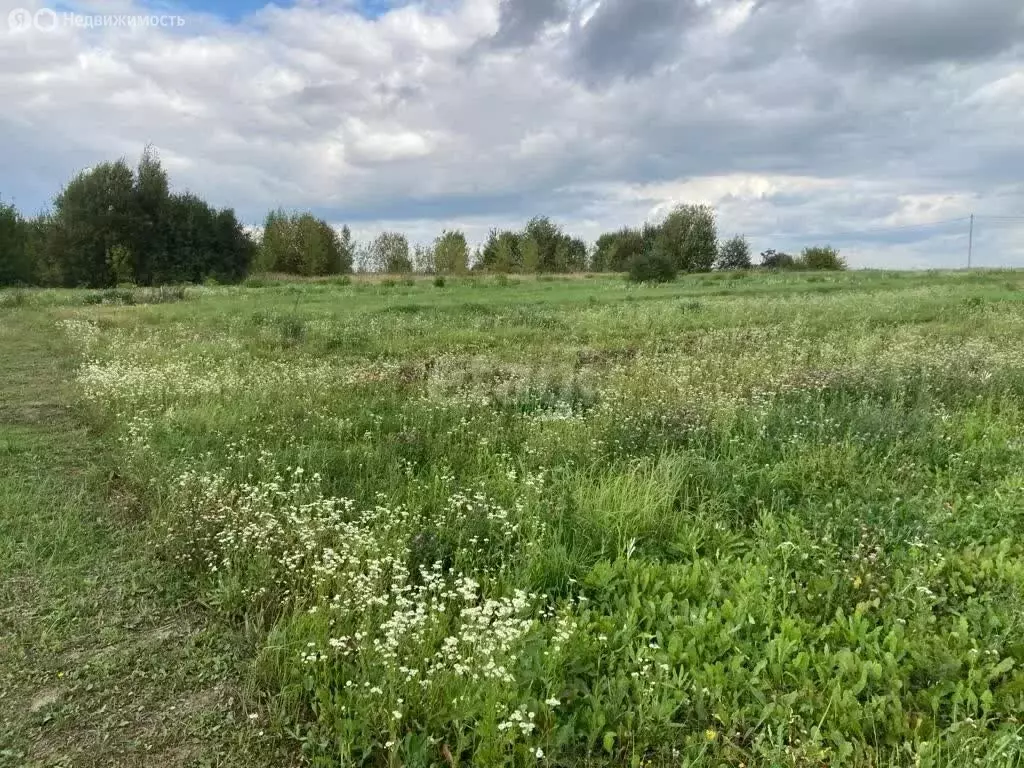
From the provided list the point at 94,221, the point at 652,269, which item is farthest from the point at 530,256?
the point at 94,221

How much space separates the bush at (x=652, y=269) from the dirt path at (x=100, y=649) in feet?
131

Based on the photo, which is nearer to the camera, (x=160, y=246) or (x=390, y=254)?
(x=160, y=246)

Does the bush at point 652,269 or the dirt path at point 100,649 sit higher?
the bush at point 652,269

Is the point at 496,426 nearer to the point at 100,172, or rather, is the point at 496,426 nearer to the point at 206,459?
the point at 206,459

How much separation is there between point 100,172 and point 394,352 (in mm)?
51021

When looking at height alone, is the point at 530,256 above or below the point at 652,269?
above

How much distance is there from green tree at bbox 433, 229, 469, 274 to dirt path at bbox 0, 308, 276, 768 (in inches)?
→ 2612

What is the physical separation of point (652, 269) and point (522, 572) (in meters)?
41.1

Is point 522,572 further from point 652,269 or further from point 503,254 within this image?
Result: point 503,254

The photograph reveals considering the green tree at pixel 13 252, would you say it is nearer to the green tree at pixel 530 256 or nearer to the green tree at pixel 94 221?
the green tree at pixel 94 221

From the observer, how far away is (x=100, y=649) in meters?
4.24

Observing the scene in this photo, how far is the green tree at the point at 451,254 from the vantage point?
72.6 meters

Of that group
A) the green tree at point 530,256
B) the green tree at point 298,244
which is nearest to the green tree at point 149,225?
the green tree at point 298,244

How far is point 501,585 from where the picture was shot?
4707 millimetres
